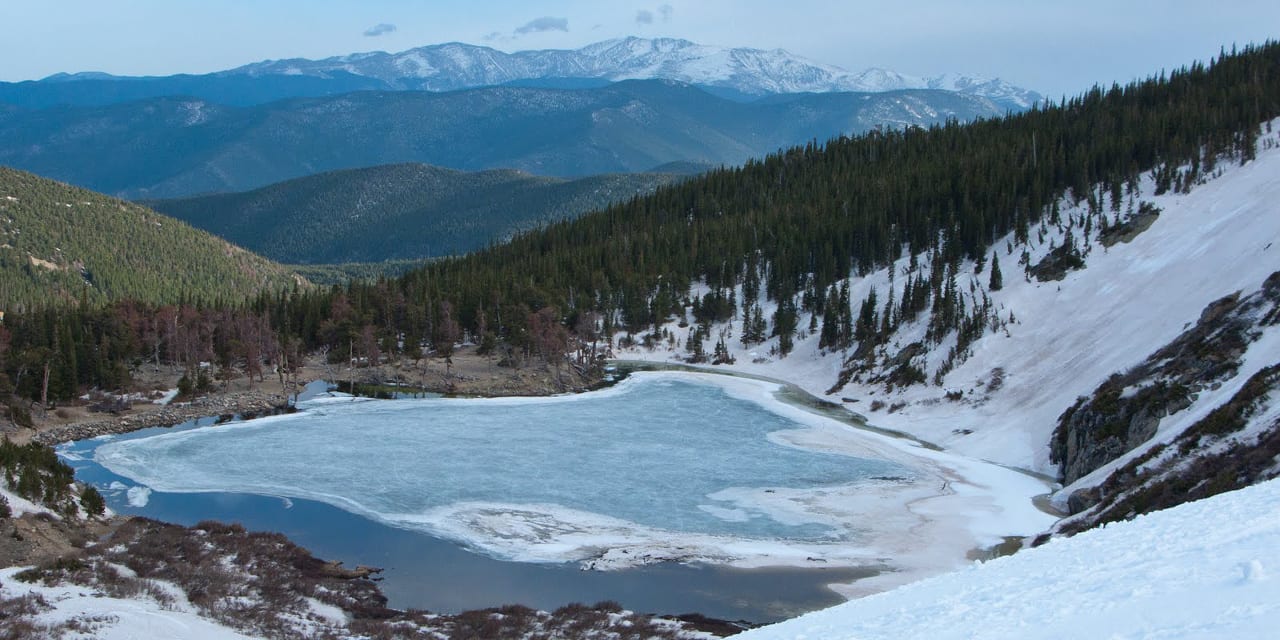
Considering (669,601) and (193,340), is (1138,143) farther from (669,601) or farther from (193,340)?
(193,340)

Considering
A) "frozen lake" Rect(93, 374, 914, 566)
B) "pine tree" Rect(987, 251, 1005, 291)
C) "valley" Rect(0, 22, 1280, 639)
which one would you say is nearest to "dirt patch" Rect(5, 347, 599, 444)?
"valley" Rect(0, 22, 1280, 639)

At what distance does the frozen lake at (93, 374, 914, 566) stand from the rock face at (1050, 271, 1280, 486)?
8894 millimetres

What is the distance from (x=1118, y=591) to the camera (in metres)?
15.4

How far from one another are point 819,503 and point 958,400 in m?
25.2

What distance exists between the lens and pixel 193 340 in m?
87.5

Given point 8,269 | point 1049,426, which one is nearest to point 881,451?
point 1049,426

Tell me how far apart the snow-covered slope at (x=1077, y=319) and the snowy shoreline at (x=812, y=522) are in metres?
7.88

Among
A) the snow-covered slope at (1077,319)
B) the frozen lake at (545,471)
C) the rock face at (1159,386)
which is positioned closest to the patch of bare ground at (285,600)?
the frozen lake at (545,471)

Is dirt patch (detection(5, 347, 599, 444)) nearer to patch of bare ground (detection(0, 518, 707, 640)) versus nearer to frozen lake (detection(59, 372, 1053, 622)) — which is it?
frozen lake (detection(59, 372, 1053, 622))

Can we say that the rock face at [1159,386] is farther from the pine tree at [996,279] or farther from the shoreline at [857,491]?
the pine tree at [996,279]

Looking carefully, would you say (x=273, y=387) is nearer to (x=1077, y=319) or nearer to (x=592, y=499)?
(x=592, y=499)

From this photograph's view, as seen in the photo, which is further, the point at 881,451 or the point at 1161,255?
the point at 1161,255

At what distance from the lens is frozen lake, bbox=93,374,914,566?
136ft

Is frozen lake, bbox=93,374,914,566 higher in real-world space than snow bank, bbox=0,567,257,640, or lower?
lower
